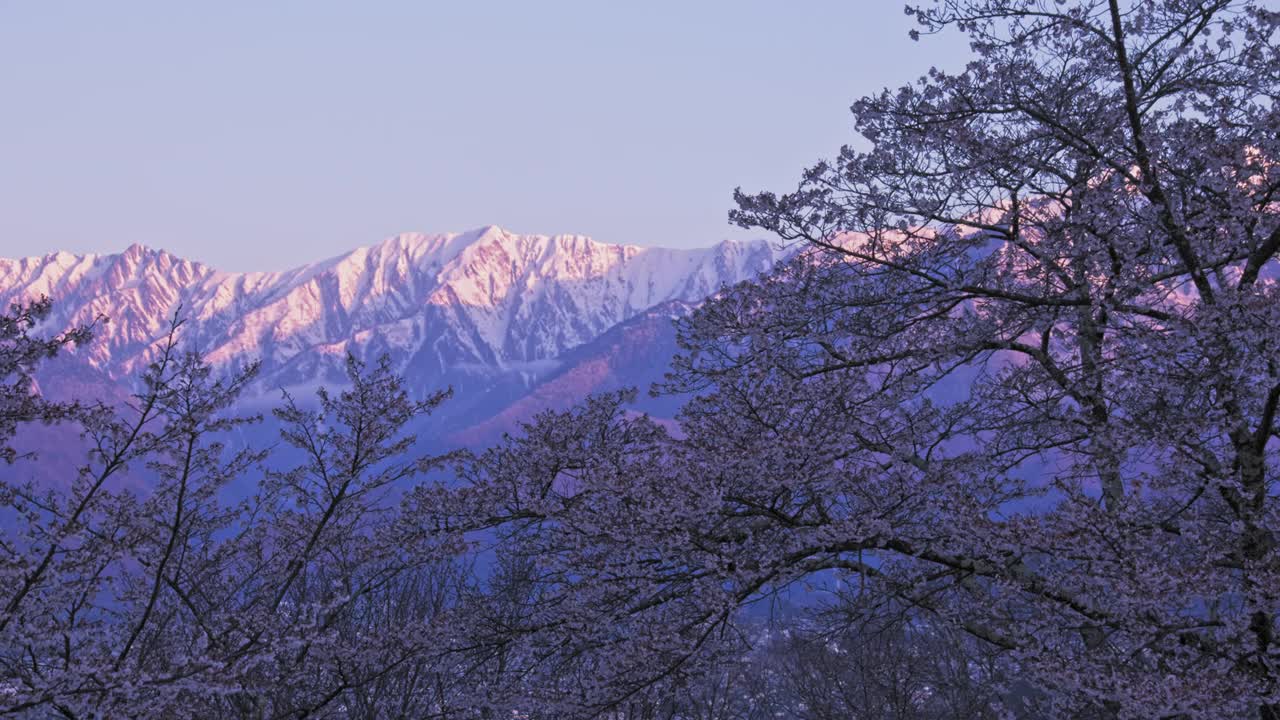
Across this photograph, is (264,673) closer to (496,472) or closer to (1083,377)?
(496,472)

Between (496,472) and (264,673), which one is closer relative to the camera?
(264,673)

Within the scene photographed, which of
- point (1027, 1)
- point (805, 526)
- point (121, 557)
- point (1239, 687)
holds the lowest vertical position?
point (1239, 687)

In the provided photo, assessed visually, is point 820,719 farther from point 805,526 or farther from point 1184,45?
point 1184,45

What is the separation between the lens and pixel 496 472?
32.7 feet

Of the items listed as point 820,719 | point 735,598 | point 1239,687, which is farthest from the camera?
point 820,719

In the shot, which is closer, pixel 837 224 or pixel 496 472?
pixel 837 224

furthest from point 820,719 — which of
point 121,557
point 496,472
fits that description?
point 121,557

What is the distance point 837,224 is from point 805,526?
2.46 m

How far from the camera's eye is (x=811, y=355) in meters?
9.09

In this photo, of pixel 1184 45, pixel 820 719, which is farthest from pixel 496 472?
pixel 820 719

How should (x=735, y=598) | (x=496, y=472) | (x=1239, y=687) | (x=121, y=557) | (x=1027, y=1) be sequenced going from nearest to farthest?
(x=1239, y=687)
(x=121, y=557)
(x=735, y=598)
(x=1027, y=1)
(x=496, y=472)

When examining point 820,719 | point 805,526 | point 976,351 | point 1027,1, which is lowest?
point 820,719

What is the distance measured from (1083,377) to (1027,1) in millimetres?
2727

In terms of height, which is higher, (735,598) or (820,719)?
(735,598)
